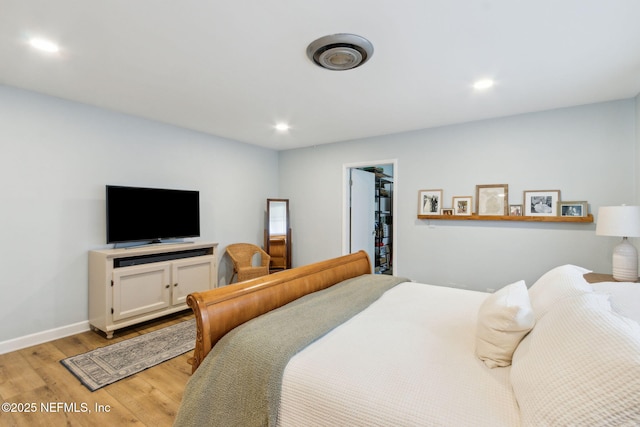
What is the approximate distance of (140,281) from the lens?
315cm

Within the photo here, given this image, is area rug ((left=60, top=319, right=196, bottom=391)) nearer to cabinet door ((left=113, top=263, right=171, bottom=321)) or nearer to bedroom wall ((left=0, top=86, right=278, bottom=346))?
→ cabinet door ((left=113, top=263, right=171, bottom=321))

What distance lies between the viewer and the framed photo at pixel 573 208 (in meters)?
3.03

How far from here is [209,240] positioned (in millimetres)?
4285

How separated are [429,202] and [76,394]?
12.8 feet

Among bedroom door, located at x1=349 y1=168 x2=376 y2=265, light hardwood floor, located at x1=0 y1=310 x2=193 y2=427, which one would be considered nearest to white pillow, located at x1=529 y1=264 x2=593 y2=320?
light hardwood floor, located at x1=0 y1=310 x2=193 y2=427

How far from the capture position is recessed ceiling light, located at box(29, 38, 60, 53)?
6.40 feet

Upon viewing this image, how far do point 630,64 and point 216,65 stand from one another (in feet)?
10.2

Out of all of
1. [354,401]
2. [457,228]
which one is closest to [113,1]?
[354,401]

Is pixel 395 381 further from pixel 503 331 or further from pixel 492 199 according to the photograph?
pixel 492 199

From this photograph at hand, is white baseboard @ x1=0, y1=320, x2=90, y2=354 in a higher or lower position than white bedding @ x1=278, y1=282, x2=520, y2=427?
lower

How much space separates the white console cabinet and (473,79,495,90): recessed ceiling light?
3392 millimetres

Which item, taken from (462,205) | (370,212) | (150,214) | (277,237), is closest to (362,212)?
(370,212)

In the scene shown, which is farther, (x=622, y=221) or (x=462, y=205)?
(x=462, y=205)

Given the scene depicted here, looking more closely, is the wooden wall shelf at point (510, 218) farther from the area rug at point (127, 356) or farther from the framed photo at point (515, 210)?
the area rug at point (127, 356)
